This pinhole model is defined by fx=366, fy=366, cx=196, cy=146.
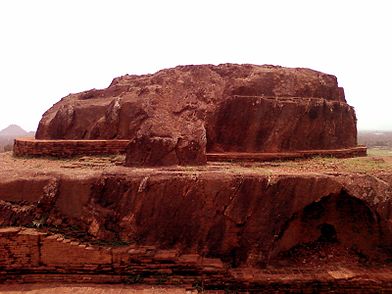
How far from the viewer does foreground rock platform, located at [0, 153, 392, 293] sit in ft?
20.7

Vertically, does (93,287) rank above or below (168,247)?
below

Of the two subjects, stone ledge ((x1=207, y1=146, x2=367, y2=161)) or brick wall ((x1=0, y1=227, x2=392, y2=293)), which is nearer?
brick wall ((x1=0, y1=227, x2=392, y2=293))

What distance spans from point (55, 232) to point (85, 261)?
0.82 m

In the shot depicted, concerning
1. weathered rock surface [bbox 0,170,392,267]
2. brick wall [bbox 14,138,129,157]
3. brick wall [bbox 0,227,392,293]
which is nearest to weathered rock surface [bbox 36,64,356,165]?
brick wall [bbox 14,138,129,157]

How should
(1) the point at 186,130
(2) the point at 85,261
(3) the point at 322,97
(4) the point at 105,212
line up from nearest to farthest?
(2) the point at 85,261, (4) the point at 105,212, (1) the point at 186,130, (3) the point at 322,97

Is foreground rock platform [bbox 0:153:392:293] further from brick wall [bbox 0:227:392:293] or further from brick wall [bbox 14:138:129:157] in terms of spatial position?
brick wall [bbox 14:138:129:157]

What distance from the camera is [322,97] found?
33.6 ft

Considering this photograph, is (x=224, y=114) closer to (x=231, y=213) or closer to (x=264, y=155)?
(x=264, y=155)

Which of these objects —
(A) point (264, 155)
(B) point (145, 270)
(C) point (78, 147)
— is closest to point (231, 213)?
(B) point (145, 270)

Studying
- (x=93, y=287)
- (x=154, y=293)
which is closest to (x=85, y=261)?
(x=93, y=287)

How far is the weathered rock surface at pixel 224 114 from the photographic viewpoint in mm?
8633

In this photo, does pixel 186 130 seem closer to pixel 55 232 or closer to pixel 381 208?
pixel 55 232

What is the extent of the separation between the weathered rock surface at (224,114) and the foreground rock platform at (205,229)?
156 cm

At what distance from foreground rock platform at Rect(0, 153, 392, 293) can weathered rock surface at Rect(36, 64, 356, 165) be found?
156cm
